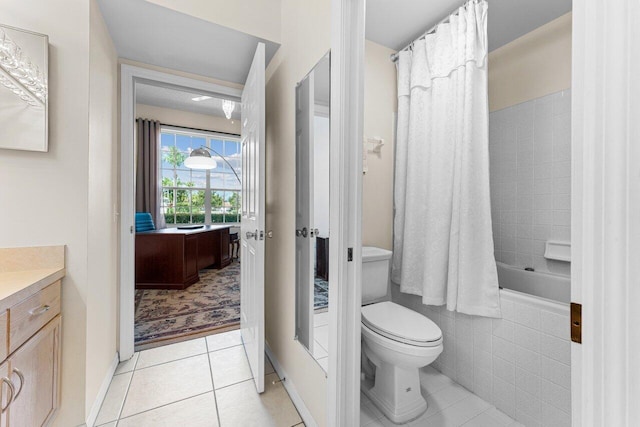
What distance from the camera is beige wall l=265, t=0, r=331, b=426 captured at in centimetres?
141

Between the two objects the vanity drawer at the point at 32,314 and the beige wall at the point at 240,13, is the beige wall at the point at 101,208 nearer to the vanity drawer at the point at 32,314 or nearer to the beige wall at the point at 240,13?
the vanity drawer at the point at 32,314

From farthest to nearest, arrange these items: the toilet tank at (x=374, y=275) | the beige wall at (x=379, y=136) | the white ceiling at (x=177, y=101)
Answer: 1. the white ceiling at (x=177, y=101)
2. the beige wall at (x=379, y=136)
3. the toilet tank at (x=374, y=275)

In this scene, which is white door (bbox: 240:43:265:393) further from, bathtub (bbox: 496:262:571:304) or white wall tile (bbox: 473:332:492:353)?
bathtub (bbox: 496:262:571:304)

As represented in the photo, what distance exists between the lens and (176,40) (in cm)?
186

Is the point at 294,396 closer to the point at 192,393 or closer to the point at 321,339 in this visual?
the point at 321,339

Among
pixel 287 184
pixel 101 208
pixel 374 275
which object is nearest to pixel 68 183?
pixel 101 208

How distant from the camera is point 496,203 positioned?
8.11ft

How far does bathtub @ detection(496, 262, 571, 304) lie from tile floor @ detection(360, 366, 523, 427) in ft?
2.52

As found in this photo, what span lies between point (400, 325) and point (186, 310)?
2.38m

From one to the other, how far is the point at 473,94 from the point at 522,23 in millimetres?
904

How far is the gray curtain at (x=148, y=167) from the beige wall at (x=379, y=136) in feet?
13.0

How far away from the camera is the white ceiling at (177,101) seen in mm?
4059

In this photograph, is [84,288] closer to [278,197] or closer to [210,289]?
[278,197]

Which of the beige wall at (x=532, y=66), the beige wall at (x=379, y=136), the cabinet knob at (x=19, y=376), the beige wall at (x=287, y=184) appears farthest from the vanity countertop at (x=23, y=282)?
the beige wall at (x=532, y=66)
